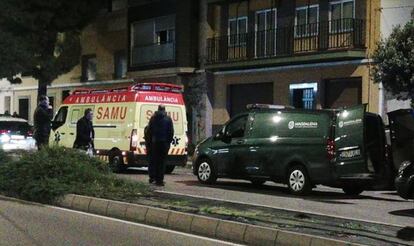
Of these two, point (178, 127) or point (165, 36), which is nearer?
point (178, 127)

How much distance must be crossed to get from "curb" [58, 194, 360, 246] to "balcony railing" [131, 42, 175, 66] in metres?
21.0

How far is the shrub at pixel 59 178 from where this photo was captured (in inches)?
473

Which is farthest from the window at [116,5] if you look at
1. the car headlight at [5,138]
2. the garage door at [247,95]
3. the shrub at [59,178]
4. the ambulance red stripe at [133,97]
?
the shrub at [59,178]

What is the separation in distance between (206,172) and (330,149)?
12.6 ft

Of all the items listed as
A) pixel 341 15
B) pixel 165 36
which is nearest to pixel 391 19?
pixel 341 15

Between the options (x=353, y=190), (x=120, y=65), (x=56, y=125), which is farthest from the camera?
(x=120, y=65)

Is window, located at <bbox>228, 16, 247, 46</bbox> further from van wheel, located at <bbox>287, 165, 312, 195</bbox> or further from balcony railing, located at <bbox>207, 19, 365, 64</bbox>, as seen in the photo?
van wheel, located at <bbox>287, 165, 312, 195</bbox>

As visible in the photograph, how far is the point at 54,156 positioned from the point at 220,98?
1764 centimetres

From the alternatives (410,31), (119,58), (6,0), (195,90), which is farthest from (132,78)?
(410,31)

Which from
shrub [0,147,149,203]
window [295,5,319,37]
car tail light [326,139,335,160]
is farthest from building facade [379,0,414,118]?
shrub [0,147,149,203]

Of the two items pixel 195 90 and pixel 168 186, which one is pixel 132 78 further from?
pixel 168 186

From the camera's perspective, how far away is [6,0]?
29656mm

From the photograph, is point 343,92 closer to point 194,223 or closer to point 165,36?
point 165,36

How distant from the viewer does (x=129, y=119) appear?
61.1 feet
